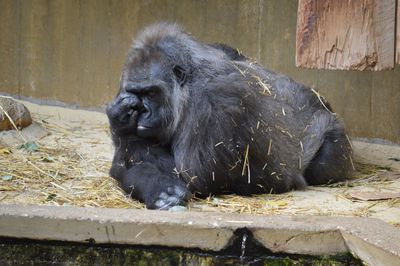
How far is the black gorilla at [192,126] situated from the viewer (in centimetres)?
555

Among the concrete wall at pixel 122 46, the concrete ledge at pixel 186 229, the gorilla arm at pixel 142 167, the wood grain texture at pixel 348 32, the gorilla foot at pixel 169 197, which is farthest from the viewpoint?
the concrete wall at pixel 122 46

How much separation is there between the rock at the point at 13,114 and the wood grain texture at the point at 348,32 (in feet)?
15.4

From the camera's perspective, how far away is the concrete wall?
25.2 feet

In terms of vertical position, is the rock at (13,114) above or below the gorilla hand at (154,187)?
above

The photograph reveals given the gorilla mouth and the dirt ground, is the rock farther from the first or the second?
the gorilla mouth

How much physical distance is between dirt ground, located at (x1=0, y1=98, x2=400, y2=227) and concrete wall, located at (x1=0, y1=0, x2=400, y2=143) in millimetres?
486

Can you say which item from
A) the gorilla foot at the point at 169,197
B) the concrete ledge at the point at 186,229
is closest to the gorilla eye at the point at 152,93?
the gorilla foot at the point at 169,197

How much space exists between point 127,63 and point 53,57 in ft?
10.1

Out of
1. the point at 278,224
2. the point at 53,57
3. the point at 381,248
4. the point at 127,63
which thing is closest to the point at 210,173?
the point at 127,63

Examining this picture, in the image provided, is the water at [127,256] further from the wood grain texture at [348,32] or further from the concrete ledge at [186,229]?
the wood grain texture at [348,32]

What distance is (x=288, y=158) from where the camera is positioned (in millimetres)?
6070

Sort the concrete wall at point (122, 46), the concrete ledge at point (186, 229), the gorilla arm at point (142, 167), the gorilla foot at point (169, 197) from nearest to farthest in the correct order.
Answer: the concrete ledge at point (186, 229)
the gorilla foot at point (169, 197)
the gorilla arm at point (142, 167)
the concrete wall at point (122, 46)

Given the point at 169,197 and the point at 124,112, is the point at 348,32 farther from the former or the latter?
the point at 124,112

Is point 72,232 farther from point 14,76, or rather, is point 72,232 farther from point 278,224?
point 14,76
